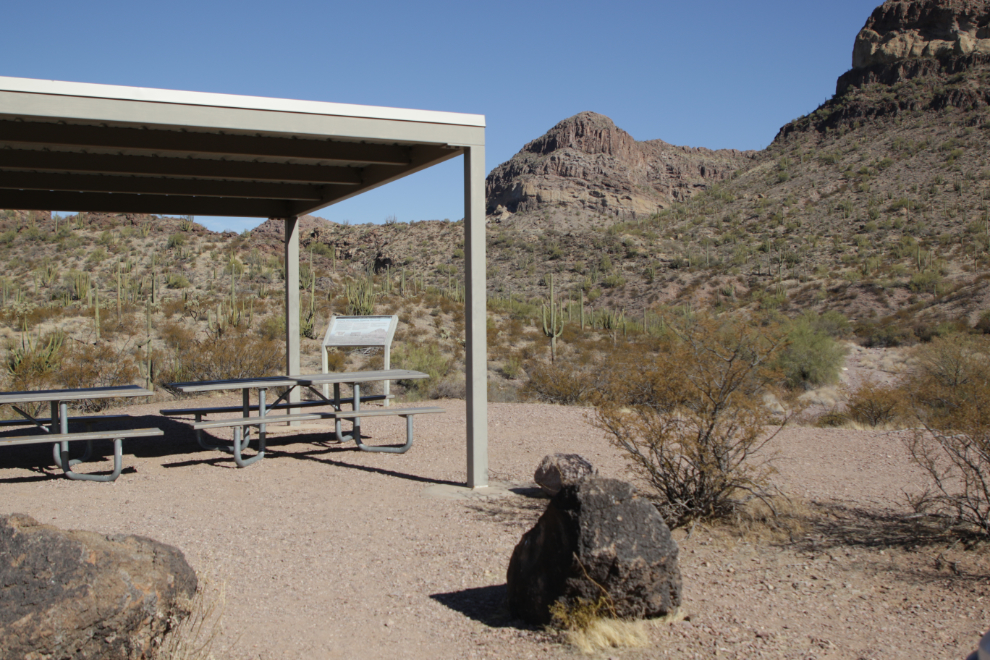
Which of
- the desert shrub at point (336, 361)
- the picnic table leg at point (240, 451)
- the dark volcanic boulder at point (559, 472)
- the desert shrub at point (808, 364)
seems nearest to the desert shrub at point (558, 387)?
the desert shrub at point (336, 361)

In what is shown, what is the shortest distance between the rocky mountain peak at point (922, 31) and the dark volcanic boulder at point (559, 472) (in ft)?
174

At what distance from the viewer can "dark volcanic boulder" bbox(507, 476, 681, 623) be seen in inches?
144

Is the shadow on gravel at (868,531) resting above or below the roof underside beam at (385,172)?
below

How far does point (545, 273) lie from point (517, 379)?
25.2 m

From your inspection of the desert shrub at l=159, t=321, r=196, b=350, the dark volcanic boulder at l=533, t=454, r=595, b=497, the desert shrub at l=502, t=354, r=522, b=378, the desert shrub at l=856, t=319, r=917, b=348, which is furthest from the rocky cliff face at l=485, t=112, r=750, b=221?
the dark volcanic boulder at l=533, t=454, r=595, b=497

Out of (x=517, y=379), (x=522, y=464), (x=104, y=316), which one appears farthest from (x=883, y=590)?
(x=104, y=316)

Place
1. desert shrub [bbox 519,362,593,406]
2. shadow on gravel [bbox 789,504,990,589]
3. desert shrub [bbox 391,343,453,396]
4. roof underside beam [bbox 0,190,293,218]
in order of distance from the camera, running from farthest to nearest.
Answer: desert shrub [bbox 391,343,453,396], desert shrub [bbox 519,362,593,406], roof underside beam [bbox 0,190,293,218], shadow on gravel [bbox 789,504,990,589]

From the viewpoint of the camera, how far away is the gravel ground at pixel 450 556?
12.0 feet

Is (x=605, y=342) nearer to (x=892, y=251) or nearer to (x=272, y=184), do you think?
(x=272, y=184)

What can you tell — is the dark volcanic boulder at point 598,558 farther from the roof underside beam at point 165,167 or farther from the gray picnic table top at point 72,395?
the roof underside beam at point 165,167

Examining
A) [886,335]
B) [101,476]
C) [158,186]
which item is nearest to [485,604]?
[101,476]

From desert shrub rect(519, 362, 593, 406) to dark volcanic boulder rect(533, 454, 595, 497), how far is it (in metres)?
7.07

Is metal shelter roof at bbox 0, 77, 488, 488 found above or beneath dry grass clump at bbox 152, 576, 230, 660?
above

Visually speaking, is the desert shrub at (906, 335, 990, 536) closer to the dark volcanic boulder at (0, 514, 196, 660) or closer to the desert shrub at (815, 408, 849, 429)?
the desert shrub at (815, 408, 849, 429)
